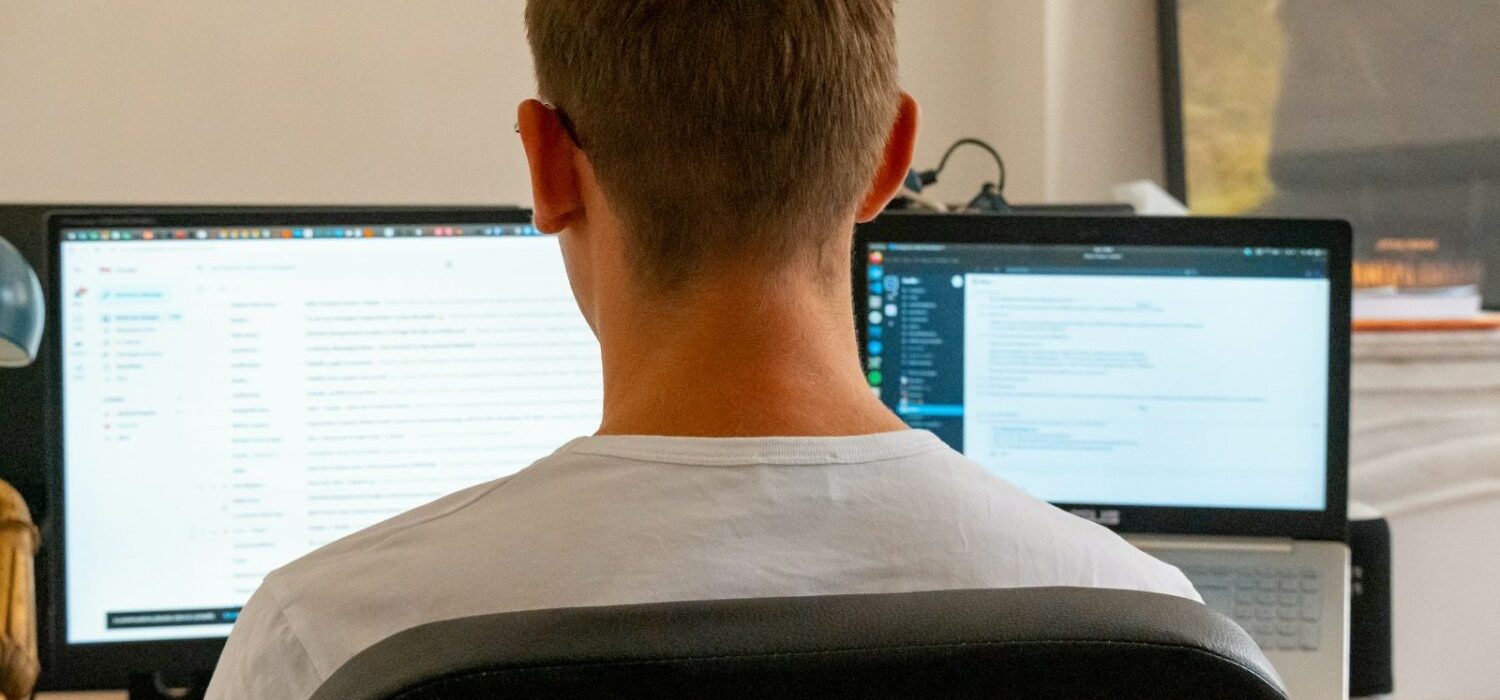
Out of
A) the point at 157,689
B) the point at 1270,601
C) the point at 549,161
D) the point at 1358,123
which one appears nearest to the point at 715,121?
the point at 549,161

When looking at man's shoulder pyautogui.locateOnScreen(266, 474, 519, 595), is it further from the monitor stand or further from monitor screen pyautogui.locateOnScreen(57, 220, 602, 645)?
the monitor stand

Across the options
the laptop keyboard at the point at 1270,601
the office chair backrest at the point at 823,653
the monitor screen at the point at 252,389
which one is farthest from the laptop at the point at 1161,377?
the office chair backrest at the point at 823,653

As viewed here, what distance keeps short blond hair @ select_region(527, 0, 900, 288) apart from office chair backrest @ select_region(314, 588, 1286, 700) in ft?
0.92

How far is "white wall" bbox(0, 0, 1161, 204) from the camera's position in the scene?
2334 mm

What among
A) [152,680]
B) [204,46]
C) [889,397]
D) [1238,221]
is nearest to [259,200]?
[204,46]

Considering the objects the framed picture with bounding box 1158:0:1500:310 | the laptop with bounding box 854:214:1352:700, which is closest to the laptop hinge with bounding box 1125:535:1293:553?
the laptop with bounding box 854:214:1352:700

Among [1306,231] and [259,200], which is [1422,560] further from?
[259,200]

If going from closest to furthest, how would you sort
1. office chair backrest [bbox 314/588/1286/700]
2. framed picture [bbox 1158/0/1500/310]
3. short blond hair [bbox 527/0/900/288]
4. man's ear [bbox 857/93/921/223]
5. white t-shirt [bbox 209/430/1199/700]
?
office chair backrest [bbox 314/588/1286/700]
white t-shirt [bbox 209/430/1199/700]
short blond hair [bbox 527/0/900/288]
man's ear [bbox 857/93/921/223]
framed picture [bbox 1158/0/1500/310]

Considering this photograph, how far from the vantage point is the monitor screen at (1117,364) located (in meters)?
1.12

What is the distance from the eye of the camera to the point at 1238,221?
1.12 metres

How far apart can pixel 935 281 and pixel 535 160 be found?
1.69ft

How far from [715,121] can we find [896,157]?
0.17m

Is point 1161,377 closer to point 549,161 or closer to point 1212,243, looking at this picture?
point 1212,243

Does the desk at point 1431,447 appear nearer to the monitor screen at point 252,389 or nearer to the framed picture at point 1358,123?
the framed picture at point 1358,123
